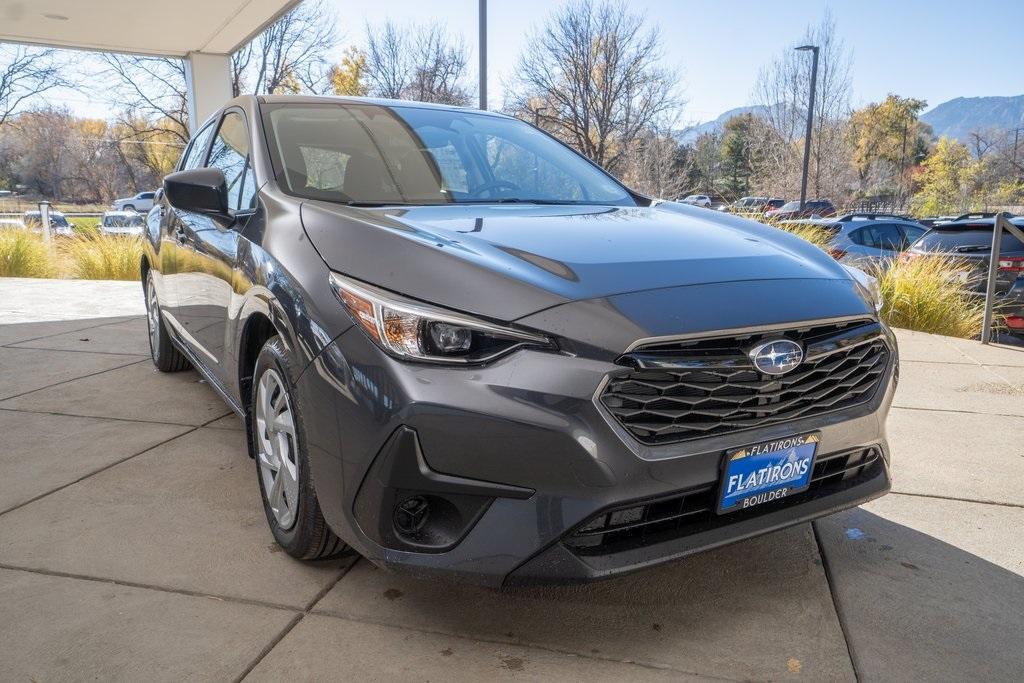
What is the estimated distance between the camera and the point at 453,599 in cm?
240

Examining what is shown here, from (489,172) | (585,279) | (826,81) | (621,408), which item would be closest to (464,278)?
(585,279)

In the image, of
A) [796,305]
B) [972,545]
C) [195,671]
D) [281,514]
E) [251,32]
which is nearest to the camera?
[195,671]

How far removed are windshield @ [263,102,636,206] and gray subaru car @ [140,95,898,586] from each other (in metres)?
0.15

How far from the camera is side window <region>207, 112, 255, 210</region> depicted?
3066 millimetres

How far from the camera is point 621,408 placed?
1.91m

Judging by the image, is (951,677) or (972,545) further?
(972,545)

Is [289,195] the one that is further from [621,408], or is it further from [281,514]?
[621,408]

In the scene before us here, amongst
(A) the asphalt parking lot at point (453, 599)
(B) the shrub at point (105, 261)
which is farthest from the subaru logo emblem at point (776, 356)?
(B) the shrub at point (105, 261)

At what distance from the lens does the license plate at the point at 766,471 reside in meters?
2.03

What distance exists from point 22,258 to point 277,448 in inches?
461

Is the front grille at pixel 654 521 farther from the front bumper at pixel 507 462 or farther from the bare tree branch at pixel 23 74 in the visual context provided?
the bare tree branch at pixel 23 74

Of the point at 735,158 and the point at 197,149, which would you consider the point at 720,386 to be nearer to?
the point at 197,149

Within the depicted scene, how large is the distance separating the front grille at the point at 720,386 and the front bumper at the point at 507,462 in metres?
0.05

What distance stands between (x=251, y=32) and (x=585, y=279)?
12.7m
